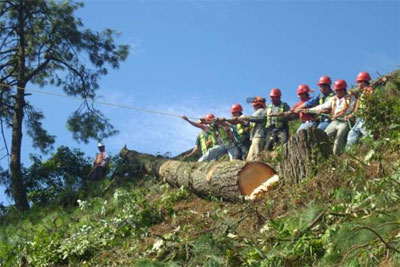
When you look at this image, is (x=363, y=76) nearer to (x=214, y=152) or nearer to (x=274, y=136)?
(x=274, y=136)

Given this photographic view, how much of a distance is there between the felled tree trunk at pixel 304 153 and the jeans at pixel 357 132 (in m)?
0.63

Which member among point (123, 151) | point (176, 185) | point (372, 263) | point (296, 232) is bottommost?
point (372, 263)

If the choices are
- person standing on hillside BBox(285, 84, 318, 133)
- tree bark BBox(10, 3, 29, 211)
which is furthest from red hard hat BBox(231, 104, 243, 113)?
tree bark BBox(10, 3, 29, 211)

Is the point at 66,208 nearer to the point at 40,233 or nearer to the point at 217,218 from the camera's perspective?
the point at 40,233

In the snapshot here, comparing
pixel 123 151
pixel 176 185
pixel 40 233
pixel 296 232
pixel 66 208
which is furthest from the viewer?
pixel 123 151

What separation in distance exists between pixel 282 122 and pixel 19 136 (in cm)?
928

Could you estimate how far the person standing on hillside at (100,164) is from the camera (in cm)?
2092

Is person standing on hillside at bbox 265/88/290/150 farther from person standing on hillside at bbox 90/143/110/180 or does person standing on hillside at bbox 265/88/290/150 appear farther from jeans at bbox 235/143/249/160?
person standing on hillside at bbox 90/143/110/180

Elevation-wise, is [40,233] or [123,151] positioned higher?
[123,151]

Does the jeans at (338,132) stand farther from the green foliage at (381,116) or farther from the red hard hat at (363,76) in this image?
the red hard hat at (363,76)

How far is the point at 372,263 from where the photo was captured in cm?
786

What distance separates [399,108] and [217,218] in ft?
11.4

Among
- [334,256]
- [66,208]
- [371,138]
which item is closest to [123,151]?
[66,208]

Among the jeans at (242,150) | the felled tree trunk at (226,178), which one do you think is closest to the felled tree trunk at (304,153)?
the felled tree trunk at (226,178)
